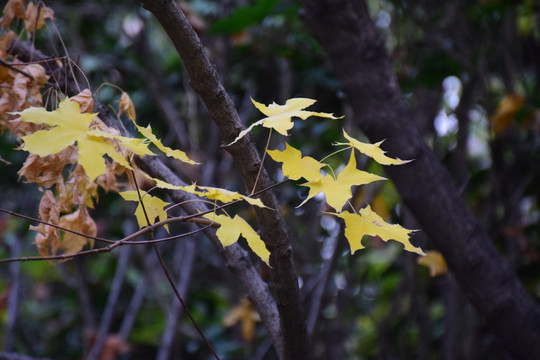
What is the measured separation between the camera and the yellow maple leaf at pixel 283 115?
1.78 ft

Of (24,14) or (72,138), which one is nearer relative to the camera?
(72,138)

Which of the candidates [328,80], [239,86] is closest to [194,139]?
[239,86]

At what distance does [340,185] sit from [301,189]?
1038mm

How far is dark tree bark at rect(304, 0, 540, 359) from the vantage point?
3.23ft

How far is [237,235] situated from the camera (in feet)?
1.81

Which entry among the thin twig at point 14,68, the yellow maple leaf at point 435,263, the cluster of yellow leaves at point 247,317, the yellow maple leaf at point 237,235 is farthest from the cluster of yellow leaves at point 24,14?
the cluster of yellow leaves at point 247,317

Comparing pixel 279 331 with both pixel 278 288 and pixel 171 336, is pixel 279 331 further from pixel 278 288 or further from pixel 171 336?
pixel 171 336

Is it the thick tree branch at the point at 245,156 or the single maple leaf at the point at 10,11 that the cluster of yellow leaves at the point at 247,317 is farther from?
the single maple leaf at the point at 10,11

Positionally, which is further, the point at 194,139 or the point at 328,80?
the point at 194,139

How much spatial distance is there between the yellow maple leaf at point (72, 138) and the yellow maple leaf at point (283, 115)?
0.44 ft

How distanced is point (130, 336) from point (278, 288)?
144 cm

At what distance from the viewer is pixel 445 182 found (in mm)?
1033

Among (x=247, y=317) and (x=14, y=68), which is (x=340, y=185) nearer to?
(x=14, y=68)

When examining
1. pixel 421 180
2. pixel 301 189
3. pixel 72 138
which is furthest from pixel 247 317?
pixel 72 138
